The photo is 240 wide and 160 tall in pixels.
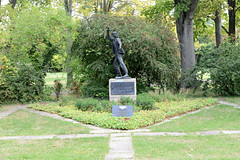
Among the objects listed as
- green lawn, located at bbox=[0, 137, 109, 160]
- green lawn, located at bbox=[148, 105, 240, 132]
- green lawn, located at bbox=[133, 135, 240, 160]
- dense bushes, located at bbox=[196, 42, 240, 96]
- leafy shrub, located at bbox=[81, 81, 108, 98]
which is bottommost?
green lawn, located at bbox=[0, 137, 109, 160]

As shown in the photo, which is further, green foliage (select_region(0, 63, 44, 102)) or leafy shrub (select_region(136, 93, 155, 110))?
green foliage (select_region(0, 63, 44, 102))

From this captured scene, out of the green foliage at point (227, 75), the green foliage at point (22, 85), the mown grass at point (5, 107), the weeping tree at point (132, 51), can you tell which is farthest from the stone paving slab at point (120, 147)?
the green foliage at point (227, 75)

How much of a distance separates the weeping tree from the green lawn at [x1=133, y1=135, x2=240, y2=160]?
6785mm

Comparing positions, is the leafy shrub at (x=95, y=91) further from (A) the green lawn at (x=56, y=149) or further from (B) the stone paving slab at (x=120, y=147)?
(A) the green lawn at (x=56, y=149)

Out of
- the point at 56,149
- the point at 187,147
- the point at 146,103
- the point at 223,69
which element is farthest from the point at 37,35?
the point at 187,147

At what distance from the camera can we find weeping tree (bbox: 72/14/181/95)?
13547 mm

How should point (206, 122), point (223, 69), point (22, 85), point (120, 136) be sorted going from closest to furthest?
point (120, 136)
point (206, 122)
point (22, 85)
point (223, 69)

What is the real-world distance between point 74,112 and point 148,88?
5.51 metres

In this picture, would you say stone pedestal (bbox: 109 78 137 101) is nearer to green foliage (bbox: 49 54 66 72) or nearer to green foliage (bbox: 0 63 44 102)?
green foliage (bbox: 0 63 44 102)

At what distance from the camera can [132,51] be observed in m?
13.7


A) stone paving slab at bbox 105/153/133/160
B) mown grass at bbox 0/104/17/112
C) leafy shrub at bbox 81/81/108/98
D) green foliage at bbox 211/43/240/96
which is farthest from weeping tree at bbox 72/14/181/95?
stone paving slab at bbox 105/153/133/160

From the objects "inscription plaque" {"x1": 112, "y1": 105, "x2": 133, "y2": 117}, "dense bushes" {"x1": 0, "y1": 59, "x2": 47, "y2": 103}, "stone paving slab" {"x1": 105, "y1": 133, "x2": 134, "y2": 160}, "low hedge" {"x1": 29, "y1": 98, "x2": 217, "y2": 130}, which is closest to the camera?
"stone paving slab" {"x1": 105, "y1": 133, "x2": 134, "y2": 160}

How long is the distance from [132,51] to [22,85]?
562 centimetres

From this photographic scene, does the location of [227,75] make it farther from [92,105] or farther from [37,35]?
[37,35]
